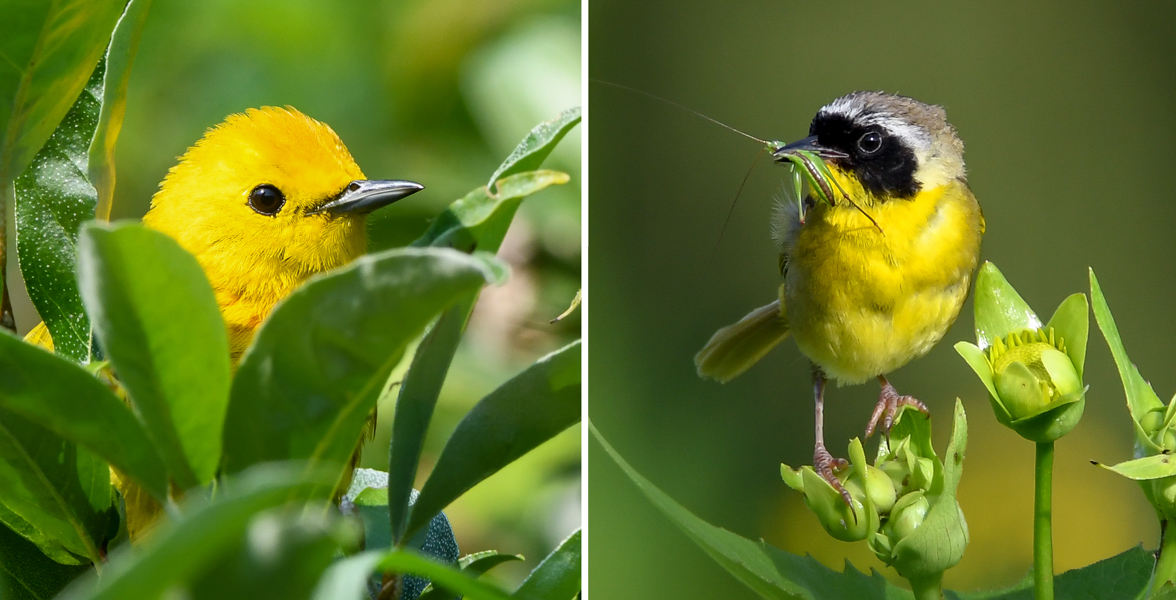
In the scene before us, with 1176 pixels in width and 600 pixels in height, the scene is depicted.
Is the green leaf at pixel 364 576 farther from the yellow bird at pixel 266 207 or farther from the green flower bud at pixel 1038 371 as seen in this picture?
the yellow bird at pixel 266 207

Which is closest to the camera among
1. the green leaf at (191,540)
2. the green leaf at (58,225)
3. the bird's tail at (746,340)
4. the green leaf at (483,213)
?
the green leaf at (191,540)

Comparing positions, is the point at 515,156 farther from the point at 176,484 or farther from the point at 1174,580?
the point at 1174,580

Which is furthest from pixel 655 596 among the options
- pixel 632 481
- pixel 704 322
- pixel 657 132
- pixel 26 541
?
pixel 26 541

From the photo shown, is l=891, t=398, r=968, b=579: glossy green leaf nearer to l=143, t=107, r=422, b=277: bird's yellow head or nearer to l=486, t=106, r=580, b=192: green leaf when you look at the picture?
l=486, t=106, r=580, b=192: green leaf

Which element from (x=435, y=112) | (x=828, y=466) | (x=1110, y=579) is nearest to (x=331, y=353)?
(x=828, y=466)

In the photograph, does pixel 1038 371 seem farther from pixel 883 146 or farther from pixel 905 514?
pixel 883 146

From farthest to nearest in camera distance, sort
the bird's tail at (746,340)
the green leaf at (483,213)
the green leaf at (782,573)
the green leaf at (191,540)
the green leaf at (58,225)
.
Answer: the bird's tail at (746,340), the green leaf at (782,573), the green leaf at (58,225), the green leaf at (483,213), the green leaf at (191,540)

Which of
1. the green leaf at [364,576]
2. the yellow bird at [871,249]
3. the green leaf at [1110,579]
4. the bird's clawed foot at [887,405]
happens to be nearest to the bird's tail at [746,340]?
the yellow bird at [871,249]

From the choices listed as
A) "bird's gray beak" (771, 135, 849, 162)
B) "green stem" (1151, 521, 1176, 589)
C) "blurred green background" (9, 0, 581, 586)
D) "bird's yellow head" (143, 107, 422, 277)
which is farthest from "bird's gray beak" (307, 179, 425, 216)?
"green stem" (1151, 521, 1176, 589)
